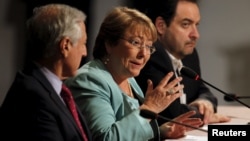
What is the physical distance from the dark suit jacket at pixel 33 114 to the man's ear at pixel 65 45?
107 mm

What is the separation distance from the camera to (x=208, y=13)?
3766 millimetres

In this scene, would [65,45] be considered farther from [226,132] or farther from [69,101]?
[226,132]

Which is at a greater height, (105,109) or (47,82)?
(47,82)

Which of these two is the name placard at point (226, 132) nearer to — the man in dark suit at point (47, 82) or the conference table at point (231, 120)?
the man in dark suit at point (47, 82)

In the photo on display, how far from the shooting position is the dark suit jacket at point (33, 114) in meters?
1.26

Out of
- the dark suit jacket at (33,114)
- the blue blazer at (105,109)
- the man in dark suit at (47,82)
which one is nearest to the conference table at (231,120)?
the blue blazer at (105,109)

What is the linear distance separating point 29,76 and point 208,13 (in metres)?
2.63

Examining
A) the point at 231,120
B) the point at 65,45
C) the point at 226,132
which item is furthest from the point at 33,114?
the point at 231,120

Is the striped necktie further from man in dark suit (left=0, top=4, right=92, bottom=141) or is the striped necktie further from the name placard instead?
the name placard

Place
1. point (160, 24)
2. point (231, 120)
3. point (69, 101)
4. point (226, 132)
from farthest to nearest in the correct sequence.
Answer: point (160, 24), point (231, 120), point (69, 101), point (226, 132)

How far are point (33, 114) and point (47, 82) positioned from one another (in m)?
0.12

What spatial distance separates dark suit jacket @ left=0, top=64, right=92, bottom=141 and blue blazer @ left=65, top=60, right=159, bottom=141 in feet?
0.70

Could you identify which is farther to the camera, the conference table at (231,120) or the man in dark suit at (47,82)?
the conference table at (231,120)

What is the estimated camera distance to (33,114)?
50.1 inches
